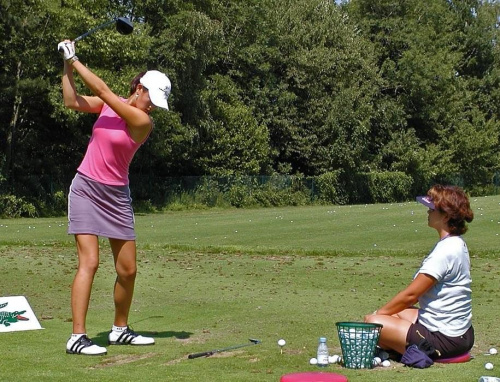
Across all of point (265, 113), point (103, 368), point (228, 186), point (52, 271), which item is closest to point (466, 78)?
point (265, 113)

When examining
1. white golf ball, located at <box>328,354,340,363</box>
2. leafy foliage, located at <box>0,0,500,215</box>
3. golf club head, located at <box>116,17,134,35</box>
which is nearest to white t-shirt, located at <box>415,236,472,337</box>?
white golf ball, located at <box>328,354,340,363</box>

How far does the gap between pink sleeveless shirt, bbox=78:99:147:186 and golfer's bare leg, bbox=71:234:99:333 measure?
22.5 inches

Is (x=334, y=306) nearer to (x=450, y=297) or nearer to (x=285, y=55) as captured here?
(x=450, y=297)

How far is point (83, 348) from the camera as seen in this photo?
747 centimetres

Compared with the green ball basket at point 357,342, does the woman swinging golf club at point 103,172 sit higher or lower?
higher

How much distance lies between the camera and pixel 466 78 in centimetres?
8225

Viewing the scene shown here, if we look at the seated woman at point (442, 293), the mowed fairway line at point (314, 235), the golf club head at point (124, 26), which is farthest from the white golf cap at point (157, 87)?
the mowed fairway line at point (314, 235)

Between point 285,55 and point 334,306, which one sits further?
point 285,55

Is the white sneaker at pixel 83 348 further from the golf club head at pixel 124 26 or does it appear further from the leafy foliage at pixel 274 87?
the leafy foliage at pixel 274 87

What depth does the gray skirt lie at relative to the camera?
7.89m

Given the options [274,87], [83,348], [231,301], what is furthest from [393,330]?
[274,87]

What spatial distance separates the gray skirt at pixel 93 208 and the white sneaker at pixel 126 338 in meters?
0.92

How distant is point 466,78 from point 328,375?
79.8m

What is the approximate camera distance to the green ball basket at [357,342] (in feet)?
22.4
